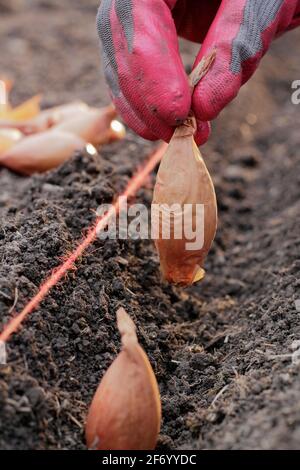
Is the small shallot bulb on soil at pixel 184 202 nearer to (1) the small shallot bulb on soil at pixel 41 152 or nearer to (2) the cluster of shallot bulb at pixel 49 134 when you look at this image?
(2) the cluster of shallot bulb at pixel 49 134

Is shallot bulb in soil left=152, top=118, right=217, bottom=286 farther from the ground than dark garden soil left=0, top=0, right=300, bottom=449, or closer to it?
farther from the ground

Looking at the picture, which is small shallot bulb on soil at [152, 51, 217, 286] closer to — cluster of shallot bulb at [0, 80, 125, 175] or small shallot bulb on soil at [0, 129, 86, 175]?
cluster of shallot bulb at [0, 80, 125, 175]

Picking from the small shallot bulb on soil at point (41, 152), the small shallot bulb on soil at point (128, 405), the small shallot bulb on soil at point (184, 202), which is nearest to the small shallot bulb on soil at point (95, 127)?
the small shallot bulb on soil at point (41, 152)

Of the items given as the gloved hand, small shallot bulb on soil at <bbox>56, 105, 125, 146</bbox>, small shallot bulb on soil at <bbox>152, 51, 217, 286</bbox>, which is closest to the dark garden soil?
small shallot bulb on soil at <bbox>56, 105, 125, 146</bbox>

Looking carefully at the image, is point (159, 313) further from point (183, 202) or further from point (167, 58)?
point (167, 58)

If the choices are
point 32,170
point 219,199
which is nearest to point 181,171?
point 32,170

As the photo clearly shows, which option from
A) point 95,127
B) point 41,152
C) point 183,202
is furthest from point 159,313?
point 95,127

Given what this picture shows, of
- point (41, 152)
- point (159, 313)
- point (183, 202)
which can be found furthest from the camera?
point (41, 152)

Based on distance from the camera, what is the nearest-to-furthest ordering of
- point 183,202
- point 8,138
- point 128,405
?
point 128,405
point 183,202
point 8,138
